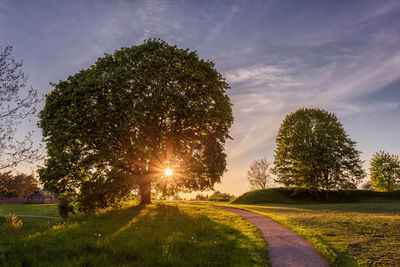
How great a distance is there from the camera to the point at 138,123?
2003cm

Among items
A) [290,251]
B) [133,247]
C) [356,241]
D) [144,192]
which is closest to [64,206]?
[144,192]

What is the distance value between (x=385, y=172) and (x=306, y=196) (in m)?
31.6

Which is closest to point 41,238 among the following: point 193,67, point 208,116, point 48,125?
point 48,125

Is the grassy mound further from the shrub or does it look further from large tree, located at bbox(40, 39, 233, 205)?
the shrub

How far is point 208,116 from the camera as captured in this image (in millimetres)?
21531

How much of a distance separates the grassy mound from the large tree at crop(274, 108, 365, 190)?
4.24 m

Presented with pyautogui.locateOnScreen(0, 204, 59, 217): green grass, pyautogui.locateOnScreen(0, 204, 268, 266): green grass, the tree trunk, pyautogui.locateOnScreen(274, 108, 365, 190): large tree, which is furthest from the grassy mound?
pyautogui.locateOnScreen(0, 204, 268, 266): green grass

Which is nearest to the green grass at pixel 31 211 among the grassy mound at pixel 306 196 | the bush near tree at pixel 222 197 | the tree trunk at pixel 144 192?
the tree trunk at pixel 144 192

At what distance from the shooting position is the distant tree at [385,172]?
62291 mm

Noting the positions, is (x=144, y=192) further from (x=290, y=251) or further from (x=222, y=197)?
(x=222, y=197)

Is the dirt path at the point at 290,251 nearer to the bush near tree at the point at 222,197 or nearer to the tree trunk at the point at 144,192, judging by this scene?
the tree trunk at the point at 144,192

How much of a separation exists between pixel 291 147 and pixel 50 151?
40.6 meters

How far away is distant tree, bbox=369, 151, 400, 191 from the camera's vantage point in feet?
204

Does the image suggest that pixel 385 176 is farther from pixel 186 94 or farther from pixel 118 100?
pixel 118 100
